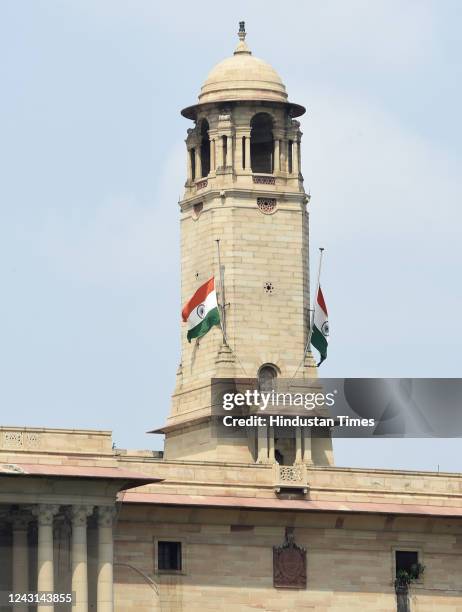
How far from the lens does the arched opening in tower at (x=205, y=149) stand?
5886 inches

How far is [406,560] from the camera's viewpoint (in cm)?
13750

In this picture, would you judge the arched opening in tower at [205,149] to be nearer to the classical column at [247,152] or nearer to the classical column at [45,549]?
the classical column at [247,152]

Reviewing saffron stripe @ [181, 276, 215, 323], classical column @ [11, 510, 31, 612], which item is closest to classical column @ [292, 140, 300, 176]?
saffron stripe @ [181, 276, 215, 323]

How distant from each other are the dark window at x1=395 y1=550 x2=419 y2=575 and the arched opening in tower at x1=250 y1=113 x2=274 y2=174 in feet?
71.6

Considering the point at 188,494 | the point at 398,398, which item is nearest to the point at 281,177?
the point at 398,398

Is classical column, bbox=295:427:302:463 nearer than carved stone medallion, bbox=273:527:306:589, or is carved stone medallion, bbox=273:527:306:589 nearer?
carved stone medallion, bbox=273:527:306:589

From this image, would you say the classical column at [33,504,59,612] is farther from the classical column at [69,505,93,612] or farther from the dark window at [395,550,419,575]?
the dark window at [395,550,419,575]

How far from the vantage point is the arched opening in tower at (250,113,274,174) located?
491 feet

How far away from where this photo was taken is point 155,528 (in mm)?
132250

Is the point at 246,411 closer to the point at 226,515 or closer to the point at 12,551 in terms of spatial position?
the point at 226,515

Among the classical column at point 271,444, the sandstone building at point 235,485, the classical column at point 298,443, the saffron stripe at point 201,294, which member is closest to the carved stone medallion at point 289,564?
the sandstone building at point 235,485

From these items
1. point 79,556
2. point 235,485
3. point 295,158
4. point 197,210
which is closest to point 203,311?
point 197,210

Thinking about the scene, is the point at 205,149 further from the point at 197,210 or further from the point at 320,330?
the point at 320,330

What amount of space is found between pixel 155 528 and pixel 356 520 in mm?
9631
